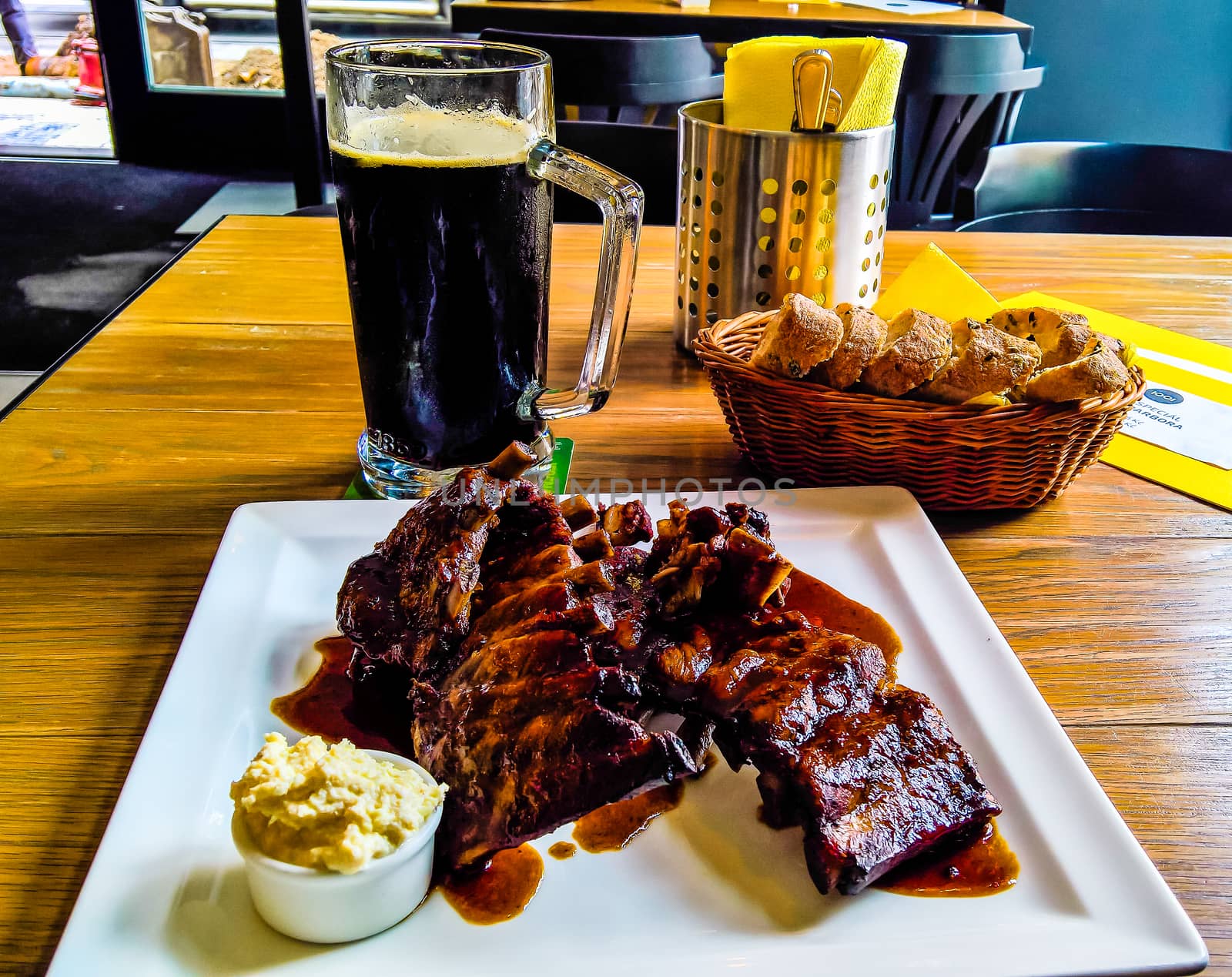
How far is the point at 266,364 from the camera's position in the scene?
1.78 m

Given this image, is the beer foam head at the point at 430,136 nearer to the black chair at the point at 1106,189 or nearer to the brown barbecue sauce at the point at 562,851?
the brown barbecue sauce at the point at 562,851

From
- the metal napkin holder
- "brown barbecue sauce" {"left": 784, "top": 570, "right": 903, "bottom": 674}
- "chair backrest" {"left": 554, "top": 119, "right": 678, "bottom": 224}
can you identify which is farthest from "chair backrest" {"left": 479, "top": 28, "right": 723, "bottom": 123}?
"brown barbecue sauce" {"left": 784, "top": 570, "right": 903, "bottom": 674}

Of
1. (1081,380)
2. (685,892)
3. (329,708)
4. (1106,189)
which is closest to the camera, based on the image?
(685,892)

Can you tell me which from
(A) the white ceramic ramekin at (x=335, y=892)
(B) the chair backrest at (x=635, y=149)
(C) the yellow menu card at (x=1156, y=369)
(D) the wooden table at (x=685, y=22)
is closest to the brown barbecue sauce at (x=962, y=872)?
(A) the white ceramic ramekin at (x=335, y=892)

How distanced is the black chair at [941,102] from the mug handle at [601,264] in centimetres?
278

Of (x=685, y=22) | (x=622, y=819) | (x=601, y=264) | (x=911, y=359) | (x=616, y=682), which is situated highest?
(x=685, y=22)

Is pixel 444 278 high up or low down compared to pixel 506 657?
up

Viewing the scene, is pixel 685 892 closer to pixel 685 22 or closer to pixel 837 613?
pixel 837 613

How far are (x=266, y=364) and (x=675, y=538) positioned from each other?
1019mm

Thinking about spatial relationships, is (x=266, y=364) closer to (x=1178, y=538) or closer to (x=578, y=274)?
(x=578, y=274)

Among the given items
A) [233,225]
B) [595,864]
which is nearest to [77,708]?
[595,864]

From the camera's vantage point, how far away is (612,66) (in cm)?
319

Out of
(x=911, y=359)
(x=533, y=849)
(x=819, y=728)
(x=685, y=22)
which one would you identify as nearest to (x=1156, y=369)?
(x=911, y=359)

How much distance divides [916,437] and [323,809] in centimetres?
88
